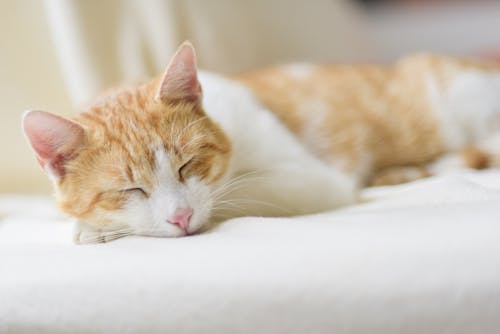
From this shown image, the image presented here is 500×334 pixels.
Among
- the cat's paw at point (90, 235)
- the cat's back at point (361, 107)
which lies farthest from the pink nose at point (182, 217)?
the cat's back at point (361, 107)

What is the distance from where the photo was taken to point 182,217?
1138mm

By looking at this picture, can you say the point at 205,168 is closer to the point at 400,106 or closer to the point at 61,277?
the point at 61,277

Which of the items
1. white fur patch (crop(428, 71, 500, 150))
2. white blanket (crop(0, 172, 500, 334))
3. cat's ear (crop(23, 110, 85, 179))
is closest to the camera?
white blanket (crop(0, 172, 500, 334))

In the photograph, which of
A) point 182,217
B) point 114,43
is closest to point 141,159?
point 182,217

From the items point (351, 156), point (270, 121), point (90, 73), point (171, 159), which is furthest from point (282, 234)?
point (90, 73)

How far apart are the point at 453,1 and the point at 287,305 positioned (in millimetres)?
3520

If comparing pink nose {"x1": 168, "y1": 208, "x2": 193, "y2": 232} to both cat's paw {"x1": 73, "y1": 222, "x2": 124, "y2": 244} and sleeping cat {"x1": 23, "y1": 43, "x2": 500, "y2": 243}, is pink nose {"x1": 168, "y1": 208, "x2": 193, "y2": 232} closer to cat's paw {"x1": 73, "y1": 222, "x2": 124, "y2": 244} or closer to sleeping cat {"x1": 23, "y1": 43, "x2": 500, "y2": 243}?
sleeping cat {"x1": 23, "y1": 43, "x2": 500, "y2": 243}

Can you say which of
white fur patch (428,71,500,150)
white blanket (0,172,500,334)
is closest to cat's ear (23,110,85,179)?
white blanket (0,172,500,334)

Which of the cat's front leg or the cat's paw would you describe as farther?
the cat's front leg

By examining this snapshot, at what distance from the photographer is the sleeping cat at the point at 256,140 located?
3.85 feet

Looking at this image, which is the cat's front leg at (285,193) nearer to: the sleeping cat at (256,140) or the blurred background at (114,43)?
the sleeping cat at (256,140)

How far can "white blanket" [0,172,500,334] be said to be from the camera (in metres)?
0.83

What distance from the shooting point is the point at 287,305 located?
0.86m

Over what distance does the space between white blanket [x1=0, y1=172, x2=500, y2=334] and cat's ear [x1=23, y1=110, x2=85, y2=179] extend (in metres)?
0.26
